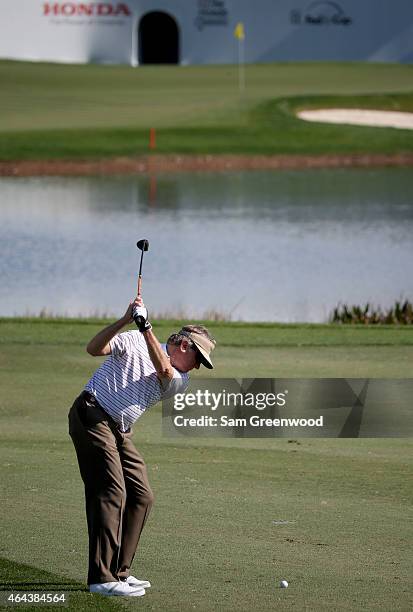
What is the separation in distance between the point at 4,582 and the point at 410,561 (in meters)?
1.93

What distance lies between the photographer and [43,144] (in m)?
41.2

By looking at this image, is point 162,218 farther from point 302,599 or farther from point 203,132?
point 302,599

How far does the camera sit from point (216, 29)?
60.5 metres

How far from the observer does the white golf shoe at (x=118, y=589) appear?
636 centimetres

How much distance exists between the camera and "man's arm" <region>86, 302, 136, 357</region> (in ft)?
20.4

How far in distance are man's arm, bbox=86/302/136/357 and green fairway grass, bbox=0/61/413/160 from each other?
34.3m

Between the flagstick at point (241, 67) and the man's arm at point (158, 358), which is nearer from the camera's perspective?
the man's arm at point (158, 358)

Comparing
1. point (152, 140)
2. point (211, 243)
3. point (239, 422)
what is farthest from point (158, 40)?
point (239, 422)

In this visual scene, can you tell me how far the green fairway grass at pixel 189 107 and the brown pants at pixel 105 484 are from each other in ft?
112

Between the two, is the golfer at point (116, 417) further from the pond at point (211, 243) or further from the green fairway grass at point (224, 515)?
the pond at point (211, 243)

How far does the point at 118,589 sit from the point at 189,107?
4266 cm

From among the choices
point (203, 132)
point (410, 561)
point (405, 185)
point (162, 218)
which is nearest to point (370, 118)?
point (203, 132)

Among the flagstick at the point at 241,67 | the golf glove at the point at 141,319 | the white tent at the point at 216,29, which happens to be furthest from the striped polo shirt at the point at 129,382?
the white tent at the point at 216,29

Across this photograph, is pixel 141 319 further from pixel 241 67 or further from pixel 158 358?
pixel 241 67
